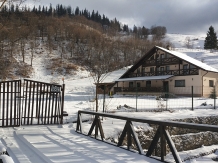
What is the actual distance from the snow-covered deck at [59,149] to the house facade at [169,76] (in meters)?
23.0

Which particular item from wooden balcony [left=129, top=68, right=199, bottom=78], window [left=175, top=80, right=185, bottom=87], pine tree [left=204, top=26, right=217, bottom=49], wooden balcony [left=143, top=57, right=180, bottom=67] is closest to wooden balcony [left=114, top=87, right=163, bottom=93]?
window [left=175, top=80, right=185, bottom=87]

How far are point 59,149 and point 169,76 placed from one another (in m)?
28.4

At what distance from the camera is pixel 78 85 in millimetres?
43625

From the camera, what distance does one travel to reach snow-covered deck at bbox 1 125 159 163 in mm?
4917

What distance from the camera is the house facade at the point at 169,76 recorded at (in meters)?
30.2

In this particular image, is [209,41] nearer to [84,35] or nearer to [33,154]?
[84,35]

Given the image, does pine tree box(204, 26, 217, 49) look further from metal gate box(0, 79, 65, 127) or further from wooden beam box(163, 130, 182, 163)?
wooden beam box(163, 130, 182, 163)

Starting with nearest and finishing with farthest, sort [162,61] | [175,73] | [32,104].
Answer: [32,104] → [175,73] → [162,61]

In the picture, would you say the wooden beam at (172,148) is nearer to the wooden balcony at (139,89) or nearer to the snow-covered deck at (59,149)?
the snow-covered deck at (59,149)

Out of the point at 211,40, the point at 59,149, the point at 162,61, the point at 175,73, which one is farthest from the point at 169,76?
→ the point at 211,40

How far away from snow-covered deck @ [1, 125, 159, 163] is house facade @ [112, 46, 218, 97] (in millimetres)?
23005

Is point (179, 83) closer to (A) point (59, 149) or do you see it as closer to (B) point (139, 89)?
(B) point (139, 89)

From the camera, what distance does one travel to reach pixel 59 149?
5645 mm

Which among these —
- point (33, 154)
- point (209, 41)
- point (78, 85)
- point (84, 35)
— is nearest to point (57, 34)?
point (84, 35)
